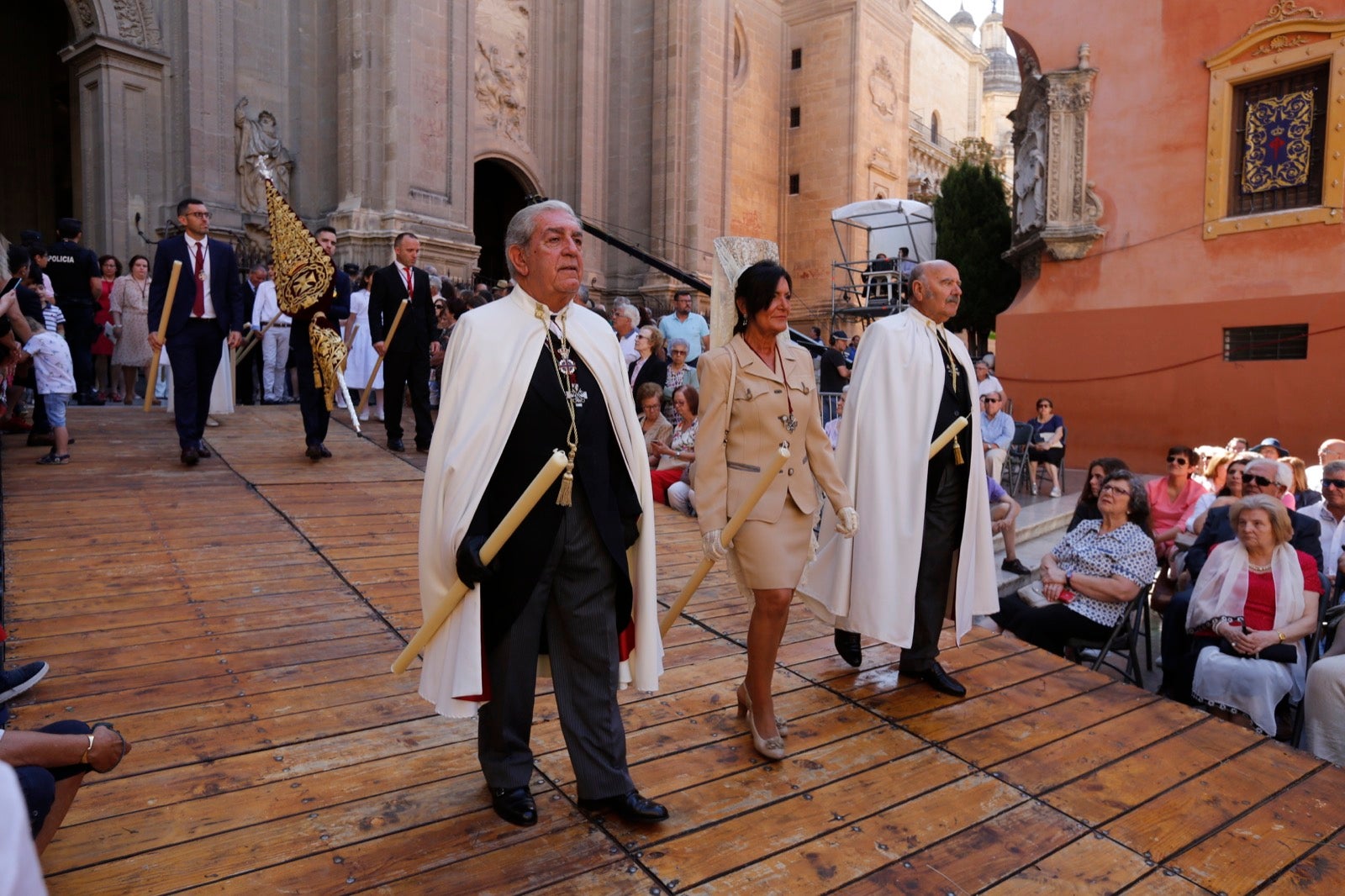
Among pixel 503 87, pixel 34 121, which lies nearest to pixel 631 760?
pixel 503 87

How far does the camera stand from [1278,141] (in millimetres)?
11328

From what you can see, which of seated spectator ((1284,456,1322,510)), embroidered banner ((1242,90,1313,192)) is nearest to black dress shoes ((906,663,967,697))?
seated spectator ((1284,456,1322,510))

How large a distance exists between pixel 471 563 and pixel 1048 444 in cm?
1020

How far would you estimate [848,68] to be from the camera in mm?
29094

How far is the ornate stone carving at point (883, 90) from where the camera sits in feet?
99.1

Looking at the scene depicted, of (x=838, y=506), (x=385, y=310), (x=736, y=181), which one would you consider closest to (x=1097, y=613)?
(x=838, y=506)

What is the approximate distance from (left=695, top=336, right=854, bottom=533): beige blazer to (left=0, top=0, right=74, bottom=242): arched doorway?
20.7 m

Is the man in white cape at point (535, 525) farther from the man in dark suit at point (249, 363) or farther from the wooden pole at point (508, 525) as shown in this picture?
the man in dark suit at point (249, 363)

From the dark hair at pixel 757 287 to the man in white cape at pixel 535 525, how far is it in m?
0.88

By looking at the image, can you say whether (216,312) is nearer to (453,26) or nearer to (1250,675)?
(1250,675)

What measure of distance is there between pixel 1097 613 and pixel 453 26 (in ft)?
51.5

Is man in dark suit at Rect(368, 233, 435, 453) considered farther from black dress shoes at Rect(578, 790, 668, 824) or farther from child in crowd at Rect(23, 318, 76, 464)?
black dress shoes at Rect(578, 790, 668, 824)

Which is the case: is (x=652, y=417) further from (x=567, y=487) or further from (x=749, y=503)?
(x=567, y=487)

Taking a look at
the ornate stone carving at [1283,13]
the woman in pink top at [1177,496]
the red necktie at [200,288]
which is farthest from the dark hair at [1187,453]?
the red necktie at [200,288]
